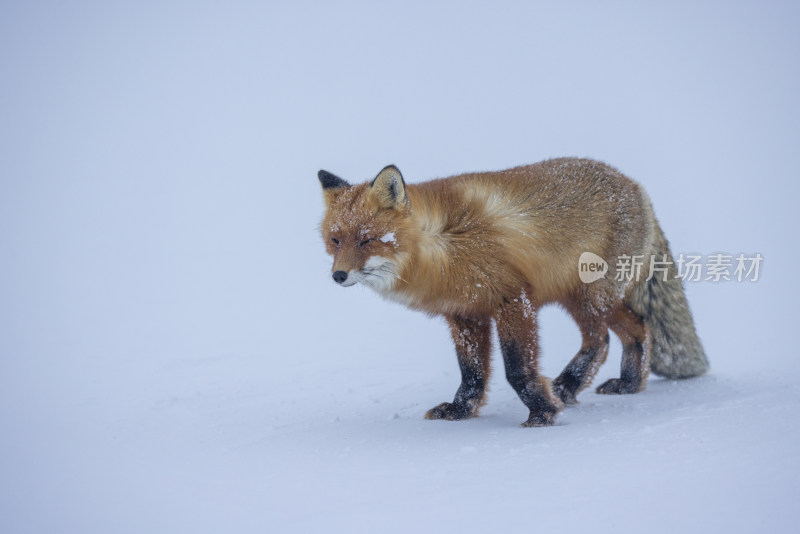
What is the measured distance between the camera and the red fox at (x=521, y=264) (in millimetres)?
4332

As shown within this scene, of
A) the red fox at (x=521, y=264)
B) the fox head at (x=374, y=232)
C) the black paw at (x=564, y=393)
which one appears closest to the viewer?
the fox head at (x=374, y=232)

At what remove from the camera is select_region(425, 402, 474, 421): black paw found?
15.9 feet

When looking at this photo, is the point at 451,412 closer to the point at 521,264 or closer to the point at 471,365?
the point at 471,365

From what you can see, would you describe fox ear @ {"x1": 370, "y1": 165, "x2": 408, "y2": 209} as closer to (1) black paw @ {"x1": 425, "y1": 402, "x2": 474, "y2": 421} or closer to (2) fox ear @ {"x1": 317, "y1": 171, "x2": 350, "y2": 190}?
(2) fox ear @ {"x1": 317, "y1": 171, "x2": 350, "y2": 190}

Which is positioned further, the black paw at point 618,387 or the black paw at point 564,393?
the black paw at point 618,387

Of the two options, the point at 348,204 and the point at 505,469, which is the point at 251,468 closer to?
the point at 505,469

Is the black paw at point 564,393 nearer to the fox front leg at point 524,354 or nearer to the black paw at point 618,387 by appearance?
the black paw at point 618,387

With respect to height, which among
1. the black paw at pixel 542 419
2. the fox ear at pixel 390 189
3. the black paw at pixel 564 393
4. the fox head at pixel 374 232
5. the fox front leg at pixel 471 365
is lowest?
the black paw at pixel 564 393

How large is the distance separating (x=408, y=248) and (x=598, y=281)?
153cm

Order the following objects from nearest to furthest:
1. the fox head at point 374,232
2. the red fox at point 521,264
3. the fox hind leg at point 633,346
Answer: the fox head at point 374,232, the red fox at point 521,264, the fox hind leg at point 633,346

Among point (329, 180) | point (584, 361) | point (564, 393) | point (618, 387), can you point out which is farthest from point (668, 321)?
point (329, 180)

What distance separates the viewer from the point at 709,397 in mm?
4766

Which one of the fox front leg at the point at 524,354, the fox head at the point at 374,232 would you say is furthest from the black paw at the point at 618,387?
the fox head at the point at 374,232

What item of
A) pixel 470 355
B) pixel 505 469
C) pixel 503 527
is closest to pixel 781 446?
pixel 505 469
